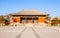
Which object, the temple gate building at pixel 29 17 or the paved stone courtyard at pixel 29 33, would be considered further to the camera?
the temple gate building at pixel 29 17

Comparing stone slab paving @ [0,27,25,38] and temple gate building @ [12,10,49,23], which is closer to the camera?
stone slab paving @ [0,27,25,38]

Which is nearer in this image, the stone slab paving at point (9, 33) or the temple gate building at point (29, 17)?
the stone slab paving at point (9, 33)

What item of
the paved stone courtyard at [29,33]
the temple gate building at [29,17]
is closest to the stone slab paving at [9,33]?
the paved stone courtyard at [29,33]

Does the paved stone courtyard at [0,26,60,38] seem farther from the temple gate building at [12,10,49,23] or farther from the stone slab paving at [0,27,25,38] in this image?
the temple gate building at [12,10,49,23]

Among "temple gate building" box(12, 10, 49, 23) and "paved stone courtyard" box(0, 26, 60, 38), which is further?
"temple gate building" box(12, 10, 49, 23)

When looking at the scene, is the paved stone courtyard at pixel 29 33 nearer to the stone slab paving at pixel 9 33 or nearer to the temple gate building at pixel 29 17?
the stone slab paving at pixel 9 33

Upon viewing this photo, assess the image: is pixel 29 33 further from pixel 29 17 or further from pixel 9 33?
pixel 29 17

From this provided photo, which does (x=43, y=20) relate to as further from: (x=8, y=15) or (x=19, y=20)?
(x=8, y=15)

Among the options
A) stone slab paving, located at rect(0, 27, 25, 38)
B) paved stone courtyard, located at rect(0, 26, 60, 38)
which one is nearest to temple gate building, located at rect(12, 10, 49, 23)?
stone slab paving, located at rect(0, 27, 25, 38)

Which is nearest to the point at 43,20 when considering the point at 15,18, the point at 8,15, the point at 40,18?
the point at 40,18

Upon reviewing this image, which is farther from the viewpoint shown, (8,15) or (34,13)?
(8,15)

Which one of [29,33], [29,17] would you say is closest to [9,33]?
[29,33]

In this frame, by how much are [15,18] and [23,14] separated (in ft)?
12.6

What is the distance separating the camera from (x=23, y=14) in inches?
2621
